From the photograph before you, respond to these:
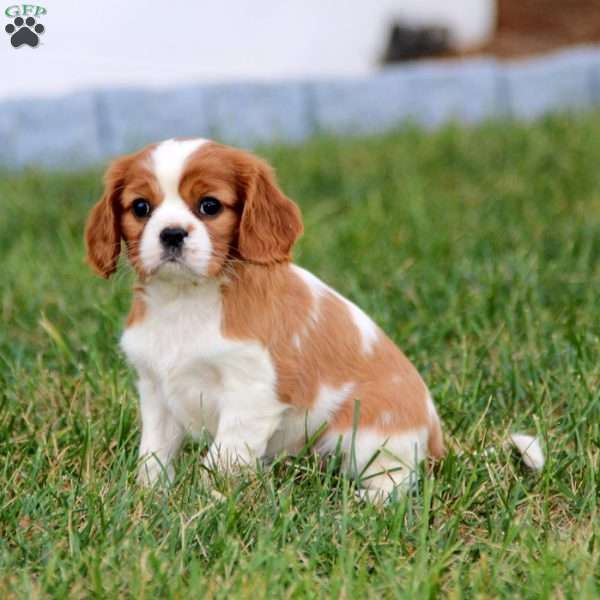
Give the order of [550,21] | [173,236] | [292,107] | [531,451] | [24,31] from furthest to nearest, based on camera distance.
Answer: [550,21] < [292,107] < [24,31] < [531,451] < [173,236]

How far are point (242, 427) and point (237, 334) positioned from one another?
0.25 m

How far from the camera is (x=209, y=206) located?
3.09 meters

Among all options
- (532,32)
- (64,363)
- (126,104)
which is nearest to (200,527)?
(64,363)

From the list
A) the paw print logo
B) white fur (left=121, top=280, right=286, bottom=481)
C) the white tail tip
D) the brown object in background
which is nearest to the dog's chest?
white fur (left=121, top=280, right=286, bottom=481)

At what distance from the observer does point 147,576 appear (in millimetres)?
2639

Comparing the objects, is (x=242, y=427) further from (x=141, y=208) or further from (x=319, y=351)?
(x=141, y=208)

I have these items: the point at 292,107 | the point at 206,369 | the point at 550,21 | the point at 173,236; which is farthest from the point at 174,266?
the point at 550,21

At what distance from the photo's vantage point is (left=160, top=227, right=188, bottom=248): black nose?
299 cm

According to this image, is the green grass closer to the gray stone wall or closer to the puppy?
the puppy

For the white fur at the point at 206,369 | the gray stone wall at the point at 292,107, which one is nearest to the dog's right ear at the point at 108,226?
the white fur at the point at 206,369

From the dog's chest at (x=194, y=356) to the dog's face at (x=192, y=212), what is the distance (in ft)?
0.36

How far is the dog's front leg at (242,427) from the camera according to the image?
124 inches

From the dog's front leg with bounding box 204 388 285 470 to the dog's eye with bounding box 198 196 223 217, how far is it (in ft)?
1.56

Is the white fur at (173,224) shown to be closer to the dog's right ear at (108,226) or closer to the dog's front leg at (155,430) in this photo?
the dog's right ear at (108,226)
